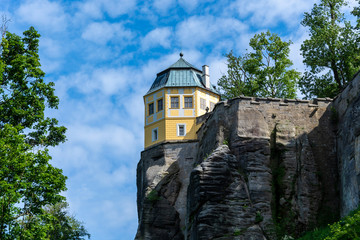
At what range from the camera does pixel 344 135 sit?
37438mm

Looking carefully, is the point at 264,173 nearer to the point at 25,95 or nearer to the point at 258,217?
the point at 258,217

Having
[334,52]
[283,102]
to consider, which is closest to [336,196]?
[283,102]

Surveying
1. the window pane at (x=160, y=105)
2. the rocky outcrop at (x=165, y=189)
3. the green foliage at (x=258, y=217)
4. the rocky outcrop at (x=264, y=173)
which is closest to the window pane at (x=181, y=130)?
the rocky outcrop at (x=165, y=189)

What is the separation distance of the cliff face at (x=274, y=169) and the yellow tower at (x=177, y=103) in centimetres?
769

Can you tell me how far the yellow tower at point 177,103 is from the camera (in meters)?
51.8

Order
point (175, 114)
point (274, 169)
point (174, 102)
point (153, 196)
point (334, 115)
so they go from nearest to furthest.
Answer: point (274, 169)
point (334, 115)
point (153, 196)
point (175, 114)
point (174, 102)

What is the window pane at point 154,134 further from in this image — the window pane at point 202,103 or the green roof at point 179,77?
the window pane at point 202,103

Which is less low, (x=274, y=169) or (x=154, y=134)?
(x=154, y=134)

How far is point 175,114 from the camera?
172ft

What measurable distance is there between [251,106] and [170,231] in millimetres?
12989

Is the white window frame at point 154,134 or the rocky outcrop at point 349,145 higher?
the white window frame at point 154,134

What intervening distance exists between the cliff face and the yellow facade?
7.43 metres

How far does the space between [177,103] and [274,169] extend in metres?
16.5

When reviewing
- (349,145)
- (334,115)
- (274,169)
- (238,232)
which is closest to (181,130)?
(274,169)
